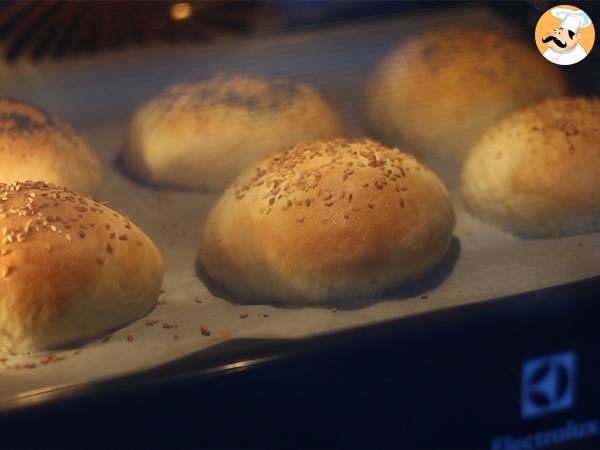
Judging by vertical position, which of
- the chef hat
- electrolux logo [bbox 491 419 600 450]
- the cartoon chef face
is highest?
the chef hat

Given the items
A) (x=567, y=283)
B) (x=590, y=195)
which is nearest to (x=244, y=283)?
(x=567, y=283)

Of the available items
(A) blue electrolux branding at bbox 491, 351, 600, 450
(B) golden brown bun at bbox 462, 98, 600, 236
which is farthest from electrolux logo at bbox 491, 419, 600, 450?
(B) golden brown bun at bbox 462, 98, 600, 236

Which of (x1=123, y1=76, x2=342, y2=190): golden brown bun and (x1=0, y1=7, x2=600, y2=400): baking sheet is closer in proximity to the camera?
(x1=0, y1=7, x2=600, y2=400): baking sheet

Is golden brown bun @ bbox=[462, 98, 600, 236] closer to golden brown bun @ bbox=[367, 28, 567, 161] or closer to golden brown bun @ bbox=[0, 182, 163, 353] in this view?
golden brown bun @ bbox=[367, 28, 567, 161]

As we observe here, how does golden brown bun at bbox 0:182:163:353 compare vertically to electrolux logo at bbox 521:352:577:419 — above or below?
above

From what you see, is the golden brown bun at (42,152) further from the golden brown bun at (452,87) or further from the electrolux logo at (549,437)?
the electrolux logo at (549,437)

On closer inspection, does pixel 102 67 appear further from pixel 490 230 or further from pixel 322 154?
pixel 490 230
